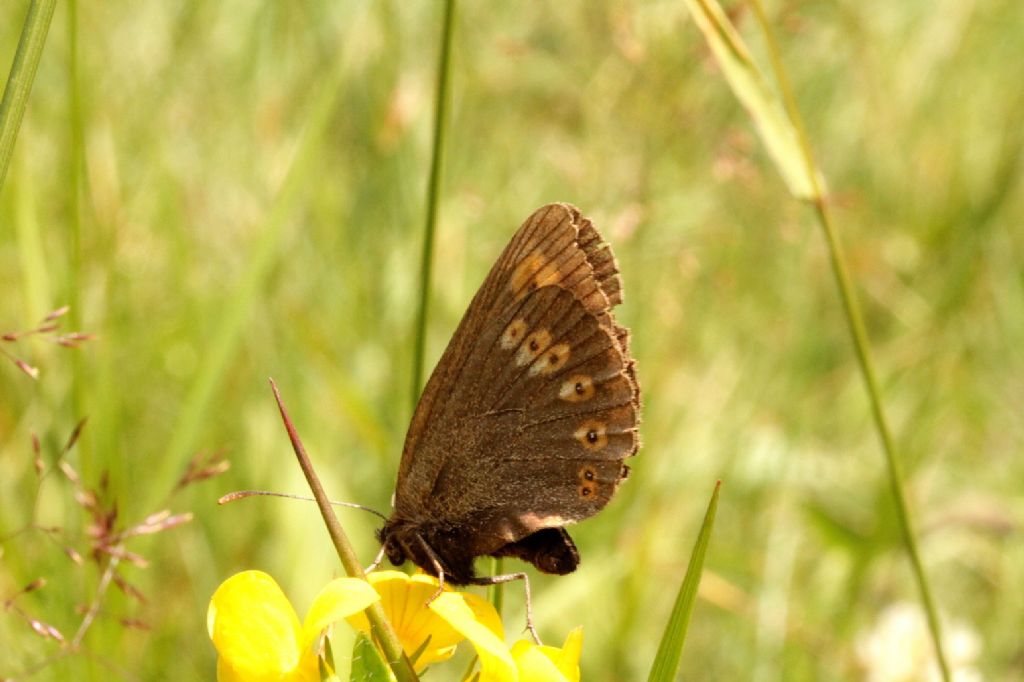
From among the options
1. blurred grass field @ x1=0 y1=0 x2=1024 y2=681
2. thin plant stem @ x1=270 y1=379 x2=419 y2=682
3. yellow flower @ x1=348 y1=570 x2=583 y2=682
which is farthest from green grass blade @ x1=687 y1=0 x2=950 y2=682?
thin plant stem @ x1=270 y1=379 x2=419 y2=682

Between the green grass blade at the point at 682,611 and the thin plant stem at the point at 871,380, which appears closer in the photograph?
the green grass blade at the point at 682,611

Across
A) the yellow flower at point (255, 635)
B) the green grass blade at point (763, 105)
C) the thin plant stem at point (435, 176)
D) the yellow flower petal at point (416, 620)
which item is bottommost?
the yellow flower petal at point (416, 620)

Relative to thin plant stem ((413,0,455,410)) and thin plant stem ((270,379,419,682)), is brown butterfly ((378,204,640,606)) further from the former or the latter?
thin plant stem ((270,379,419,682))

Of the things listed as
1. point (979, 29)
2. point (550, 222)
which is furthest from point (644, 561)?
point (979, 29)

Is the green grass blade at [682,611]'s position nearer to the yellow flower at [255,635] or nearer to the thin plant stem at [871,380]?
the yellow flower at [255,635]

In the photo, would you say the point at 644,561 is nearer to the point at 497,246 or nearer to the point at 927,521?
the point at 927,521

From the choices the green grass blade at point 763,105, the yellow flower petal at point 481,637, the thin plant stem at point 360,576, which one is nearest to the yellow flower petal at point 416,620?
the yellow flower petal at point 481,637
